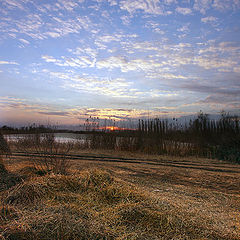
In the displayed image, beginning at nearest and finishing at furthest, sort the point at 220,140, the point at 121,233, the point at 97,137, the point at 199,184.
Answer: the point at 121,233, the point at 199,184, the point at 97,137, the point at 220,140

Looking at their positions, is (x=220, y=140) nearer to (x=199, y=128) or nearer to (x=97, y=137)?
(x=199, y=128)

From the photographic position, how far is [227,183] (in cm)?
621

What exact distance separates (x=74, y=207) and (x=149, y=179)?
3639 mm

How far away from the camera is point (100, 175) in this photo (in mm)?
4367

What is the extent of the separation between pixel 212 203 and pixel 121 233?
2.52 meters

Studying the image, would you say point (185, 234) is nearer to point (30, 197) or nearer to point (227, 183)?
point (30, 197)

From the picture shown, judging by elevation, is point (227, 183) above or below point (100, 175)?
below

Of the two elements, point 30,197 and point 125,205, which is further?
point 30,197

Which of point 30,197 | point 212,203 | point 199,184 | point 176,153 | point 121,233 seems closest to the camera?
point 121,233

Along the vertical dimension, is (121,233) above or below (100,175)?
below

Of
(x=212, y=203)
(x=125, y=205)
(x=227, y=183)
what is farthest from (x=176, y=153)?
(x=125, y=205)

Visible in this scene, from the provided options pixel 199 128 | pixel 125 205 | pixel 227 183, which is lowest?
pixel 227 183

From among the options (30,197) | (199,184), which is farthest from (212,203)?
(30,197)

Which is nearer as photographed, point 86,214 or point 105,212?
point 86,214
